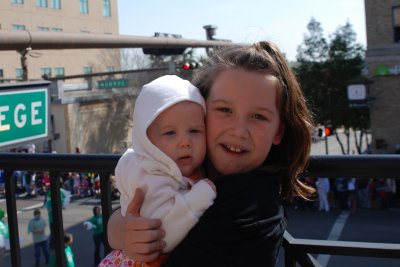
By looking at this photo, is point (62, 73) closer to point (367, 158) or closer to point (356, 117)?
point (356, 117)

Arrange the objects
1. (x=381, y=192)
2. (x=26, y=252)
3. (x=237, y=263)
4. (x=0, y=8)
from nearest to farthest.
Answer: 1. (x=237, y=263)
2. (x=26, y=252)
3. (x=381, y=192)
4. (x=0, y=8)

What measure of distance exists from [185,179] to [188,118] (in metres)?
0.19

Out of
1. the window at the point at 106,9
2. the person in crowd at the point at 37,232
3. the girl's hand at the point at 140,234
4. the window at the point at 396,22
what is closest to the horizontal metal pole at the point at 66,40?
the girl's hand at the point at 140,234

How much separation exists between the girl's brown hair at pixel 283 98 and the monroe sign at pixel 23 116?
2.52 meters

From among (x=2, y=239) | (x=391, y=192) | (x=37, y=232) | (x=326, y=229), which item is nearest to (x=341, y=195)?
(x=391, y=192)

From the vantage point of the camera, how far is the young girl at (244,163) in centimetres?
151

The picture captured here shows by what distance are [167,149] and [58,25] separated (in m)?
51.1

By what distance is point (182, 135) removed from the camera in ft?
5.54

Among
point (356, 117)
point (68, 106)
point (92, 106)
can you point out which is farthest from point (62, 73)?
point (356, 117)

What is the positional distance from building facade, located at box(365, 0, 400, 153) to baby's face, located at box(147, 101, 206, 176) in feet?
90.0

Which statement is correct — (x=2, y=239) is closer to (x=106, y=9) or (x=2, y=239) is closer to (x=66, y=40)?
(x=66, y=40)

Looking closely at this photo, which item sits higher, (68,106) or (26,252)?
(68,106)

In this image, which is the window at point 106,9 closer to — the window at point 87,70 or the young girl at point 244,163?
the window at point 87,70

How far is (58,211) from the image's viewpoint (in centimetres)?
247
